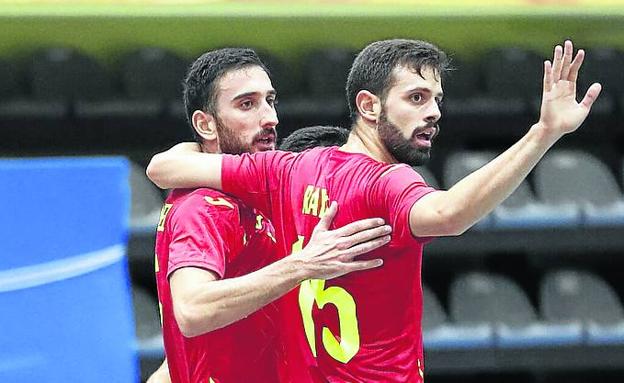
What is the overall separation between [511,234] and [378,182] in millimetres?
3235

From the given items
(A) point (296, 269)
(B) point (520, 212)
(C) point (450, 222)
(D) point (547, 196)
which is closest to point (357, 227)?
(A) point (296, 269)

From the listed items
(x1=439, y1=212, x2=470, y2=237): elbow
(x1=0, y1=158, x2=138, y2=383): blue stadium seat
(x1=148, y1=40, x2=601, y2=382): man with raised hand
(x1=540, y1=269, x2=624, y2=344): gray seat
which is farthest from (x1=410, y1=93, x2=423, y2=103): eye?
(x1=540, y1=269, x2=624, y2=344): gray seat

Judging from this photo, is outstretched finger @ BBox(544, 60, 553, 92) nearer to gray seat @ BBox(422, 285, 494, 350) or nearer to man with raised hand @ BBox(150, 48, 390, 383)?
man with raised hand @ BBox(150, 48, 390, 383)

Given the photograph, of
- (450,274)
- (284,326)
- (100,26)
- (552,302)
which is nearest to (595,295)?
(552,302)

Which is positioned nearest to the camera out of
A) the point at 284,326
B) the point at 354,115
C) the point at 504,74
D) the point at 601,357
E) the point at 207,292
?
the point at 207,292

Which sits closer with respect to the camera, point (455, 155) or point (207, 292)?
point (207, 292)

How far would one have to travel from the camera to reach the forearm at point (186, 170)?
3.35 m

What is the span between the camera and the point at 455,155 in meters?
6.39

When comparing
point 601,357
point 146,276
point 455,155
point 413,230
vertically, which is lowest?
point 601,357

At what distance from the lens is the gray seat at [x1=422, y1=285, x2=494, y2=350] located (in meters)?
5.99

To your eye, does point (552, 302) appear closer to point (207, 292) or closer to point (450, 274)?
point (450, 274)

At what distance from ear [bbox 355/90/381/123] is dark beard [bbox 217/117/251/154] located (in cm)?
37

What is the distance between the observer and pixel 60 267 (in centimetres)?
314

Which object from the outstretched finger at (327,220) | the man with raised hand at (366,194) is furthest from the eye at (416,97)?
the outstretched finger at (327,220)
